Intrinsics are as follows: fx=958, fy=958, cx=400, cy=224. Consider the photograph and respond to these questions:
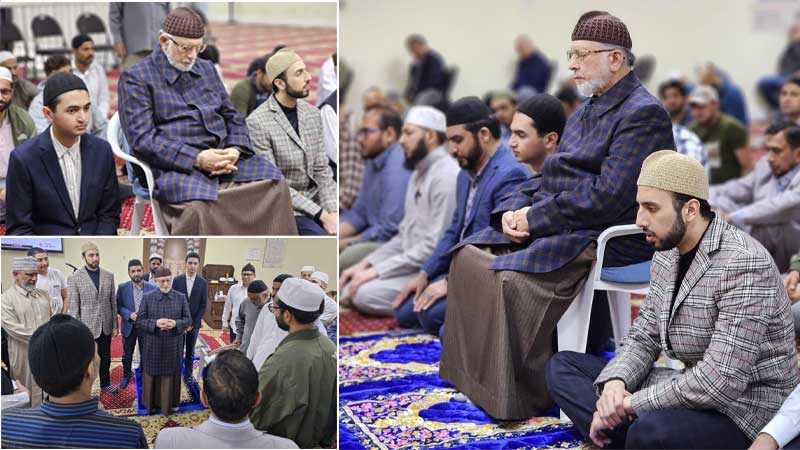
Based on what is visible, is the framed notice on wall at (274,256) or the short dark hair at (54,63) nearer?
the framed notice on wall at (274,256)

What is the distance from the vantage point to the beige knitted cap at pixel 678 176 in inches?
106

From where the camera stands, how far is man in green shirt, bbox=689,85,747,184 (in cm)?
688

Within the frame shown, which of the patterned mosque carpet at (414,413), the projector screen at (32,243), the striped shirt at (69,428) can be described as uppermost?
the projector screen at (32,243)

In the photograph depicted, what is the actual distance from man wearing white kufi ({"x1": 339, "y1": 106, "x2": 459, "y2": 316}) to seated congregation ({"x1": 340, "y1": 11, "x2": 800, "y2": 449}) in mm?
11

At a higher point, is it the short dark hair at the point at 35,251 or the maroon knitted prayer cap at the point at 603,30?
the maroon knitted prayer cap at the point at 603,30

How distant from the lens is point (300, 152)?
334 centimetres

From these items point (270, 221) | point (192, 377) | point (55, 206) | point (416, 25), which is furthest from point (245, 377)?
point (416, 25)

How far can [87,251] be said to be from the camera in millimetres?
2934

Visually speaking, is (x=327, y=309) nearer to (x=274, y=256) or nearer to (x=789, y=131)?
(x=274, y=256)

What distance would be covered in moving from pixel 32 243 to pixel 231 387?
2.55 feet

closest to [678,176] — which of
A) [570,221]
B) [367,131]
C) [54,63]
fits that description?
[570,221]

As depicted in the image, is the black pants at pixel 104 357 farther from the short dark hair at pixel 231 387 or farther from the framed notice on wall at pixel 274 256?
the framed notice on wall at pixel 274 256

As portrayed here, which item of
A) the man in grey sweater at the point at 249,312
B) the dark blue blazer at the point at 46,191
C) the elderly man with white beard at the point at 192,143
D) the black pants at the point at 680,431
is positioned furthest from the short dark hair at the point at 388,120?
the black pants at the point at 680,431

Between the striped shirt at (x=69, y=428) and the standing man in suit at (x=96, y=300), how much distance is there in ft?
0.49
